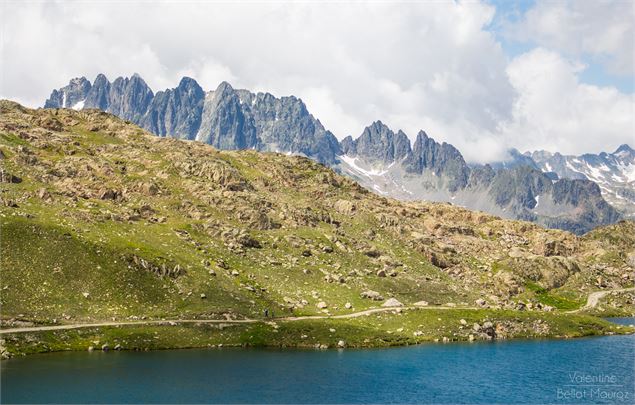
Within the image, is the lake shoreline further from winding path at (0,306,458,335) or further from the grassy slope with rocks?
winding path at (0,306,458,335)

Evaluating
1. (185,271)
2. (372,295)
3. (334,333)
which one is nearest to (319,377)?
(334,333)

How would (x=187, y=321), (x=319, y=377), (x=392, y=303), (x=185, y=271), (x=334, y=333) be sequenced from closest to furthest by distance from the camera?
1. (x=319, y=377)
2. (x=187, y=321)
3. (x=334, y=333)
4. (x=185, y=271)
5. (x=392, y=303)

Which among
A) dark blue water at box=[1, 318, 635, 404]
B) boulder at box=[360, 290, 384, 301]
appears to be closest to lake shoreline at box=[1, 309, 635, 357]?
dark blue water at box=[1, 318, 635, 404]

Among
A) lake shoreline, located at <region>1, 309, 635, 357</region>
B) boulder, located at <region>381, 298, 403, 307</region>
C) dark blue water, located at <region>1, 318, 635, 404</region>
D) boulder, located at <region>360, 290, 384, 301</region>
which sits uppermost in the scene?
boulder, located at <region>360, 290, 384, 301</region>

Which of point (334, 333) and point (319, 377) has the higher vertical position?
point (334, 333)

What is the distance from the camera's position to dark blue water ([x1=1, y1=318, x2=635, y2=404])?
8956 cm

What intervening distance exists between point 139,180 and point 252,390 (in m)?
121

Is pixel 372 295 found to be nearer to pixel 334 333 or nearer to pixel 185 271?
pixel 334 333

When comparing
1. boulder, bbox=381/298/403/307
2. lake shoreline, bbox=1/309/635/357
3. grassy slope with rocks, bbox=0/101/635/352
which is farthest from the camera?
boulder, bbox=381/298/403/307

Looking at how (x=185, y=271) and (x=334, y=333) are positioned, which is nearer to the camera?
(x=334, y=333)

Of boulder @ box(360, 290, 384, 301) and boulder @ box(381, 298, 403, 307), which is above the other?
boulder @ box(360, 290, 384, 301)

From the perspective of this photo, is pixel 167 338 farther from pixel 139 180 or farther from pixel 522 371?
pixel 139 180

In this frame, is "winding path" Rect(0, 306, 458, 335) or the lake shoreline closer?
"winding path" Rect(0, 306, 458, 335)

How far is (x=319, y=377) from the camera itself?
102250mm
